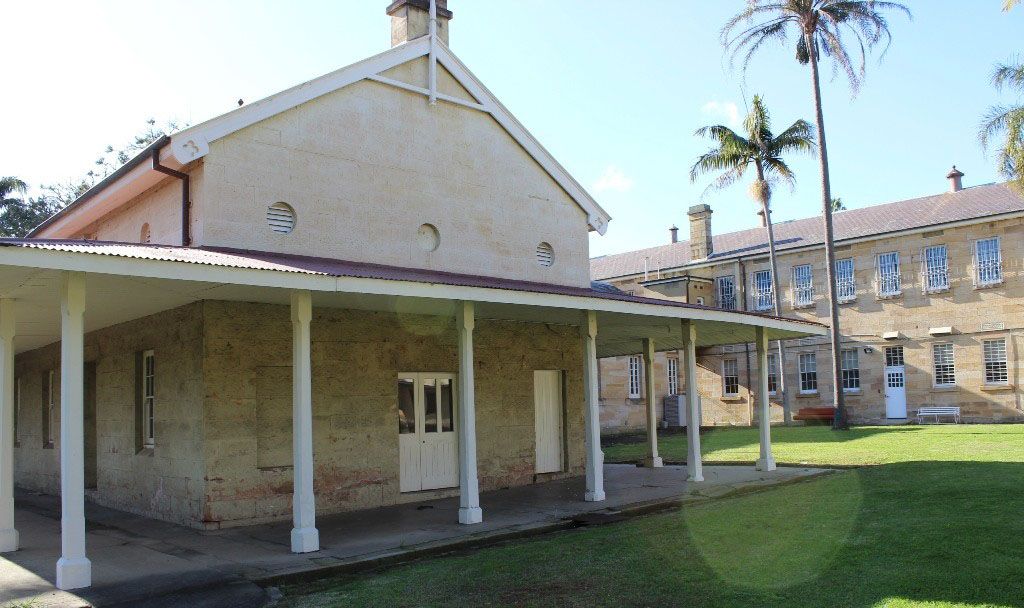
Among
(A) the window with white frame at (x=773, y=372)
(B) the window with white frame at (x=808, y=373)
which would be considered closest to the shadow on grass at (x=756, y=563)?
(B) the window with white frame at (x=808, y=373)

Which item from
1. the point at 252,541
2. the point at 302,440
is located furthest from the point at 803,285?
the point at 302,440

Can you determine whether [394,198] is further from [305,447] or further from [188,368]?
[305,447]

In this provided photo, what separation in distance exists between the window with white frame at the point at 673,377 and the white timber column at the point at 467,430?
87.6ft

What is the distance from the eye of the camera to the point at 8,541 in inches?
392

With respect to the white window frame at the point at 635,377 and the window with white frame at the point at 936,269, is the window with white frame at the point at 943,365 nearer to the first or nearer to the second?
the window with white frame at the point at 936,269

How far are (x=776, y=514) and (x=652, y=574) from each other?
3791 millimetres

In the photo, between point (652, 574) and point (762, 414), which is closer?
point (652, 574)

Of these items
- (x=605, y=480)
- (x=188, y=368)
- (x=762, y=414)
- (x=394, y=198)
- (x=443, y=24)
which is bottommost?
(x=605, y=480)

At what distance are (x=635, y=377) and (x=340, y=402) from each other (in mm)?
24537

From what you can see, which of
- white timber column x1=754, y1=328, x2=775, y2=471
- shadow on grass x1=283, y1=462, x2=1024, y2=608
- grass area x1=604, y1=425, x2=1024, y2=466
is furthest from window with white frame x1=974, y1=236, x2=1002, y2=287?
shadow on grass x1=283, y1=462, x2=1024, y2=608

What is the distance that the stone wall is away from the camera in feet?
37.6

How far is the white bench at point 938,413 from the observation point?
2970 cm

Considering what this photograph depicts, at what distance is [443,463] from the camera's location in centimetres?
1427

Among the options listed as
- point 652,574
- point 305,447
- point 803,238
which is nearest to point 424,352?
point 305,447
